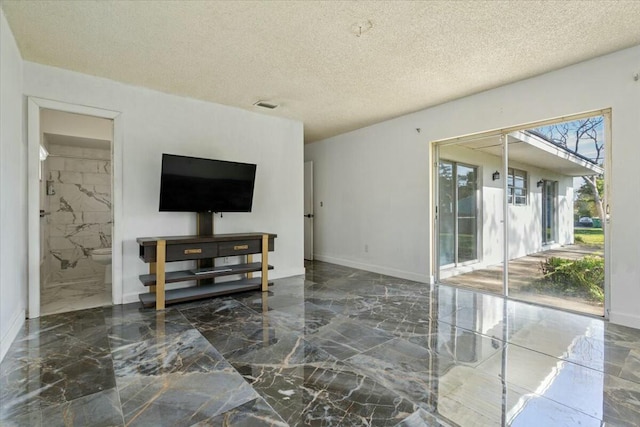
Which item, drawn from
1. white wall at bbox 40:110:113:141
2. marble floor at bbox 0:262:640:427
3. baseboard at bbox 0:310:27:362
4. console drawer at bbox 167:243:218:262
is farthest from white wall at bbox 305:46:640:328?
baseboard at bbox 0:310:27:362

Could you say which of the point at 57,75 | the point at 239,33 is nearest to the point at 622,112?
the point at 239,33

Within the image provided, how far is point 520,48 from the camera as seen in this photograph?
2.77m

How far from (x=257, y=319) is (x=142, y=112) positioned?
8.86 feet

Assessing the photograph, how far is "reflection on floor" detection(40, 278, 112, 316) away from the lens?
11.0 feet

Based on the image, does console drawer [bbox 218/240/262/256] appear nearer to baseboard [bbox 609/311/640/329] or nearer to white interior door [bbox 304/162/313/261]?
white interior door [bbox 304/162/313/261]

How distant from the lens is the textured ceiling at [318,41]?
7.36 ft

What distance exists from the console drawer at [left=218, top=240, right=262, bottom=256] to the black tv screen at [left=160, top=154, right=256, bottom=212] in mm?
470

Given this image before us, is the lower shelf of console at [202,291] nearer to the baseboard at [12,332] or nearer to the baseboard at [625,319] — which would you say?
the baseboard at [12,332]

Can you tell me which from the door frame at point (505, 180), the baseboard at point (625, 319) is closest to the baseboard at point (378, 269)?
the door frame at point (505, 180)

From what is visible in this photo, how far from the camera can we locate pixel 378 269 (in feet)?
17.0

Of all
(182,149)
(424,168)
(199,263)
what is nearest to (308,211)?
(424,168)

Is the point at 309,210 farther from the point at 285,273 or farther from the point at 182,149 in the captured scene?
the point at 182,149

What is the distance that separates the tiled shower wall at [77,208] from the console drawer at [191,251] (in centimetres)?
256

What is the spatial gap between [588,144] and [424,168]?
5.93 ft
